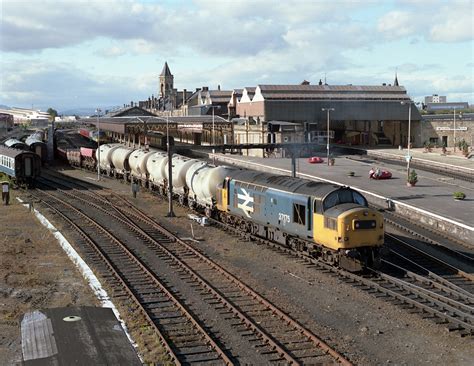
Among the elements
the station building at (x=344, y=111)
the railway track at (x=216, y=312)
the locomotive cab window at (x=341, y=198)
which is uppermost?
the station building at (x=344, y=111)

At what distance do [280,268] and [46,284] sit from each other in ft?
32.9

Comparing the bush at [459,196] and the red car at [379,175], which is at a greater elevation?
the red car at [379,175]

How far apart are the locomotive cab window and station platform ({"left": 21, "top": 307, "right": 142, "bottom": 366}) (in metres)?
12.5

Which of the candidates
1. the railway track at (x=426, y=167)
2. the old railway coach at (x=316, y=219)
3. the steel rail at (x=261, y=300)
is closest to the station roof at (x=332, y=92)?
the railway track at (x=426, y=167)

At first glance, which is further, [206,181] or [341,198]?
[206,181]

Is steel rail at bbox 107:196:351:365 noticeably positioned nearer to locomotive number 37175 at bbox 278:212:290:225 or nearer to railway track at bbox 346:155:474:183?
locomotive number 37175 at bbox 278:212:290:225

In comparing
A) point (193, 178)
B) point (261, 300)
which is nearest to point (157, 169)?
point (193, 178)

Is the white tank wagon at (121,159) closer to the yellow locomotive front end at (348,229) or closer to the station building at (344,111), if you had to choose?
the yellow locomotive front end at (348,229)

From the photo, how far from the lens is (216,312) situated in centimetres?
1955

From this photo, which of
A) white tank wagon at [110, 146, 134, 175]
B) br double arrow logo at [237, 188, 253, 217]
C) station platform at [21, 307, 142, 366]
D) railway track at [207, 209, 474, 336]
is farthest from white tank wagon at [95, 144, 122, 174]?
station platform at [21, 307, 142, 366]

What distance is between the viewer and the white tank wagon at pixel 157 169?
48000mm

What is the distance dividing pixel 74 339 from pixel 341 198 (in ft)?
49.5

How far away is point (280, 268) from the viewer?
2530cm

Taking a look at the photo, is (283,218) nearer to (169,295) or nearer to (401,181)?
(169,295)
